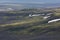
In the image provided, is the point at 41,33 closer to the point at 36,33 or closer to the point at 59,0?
the point at 36,33

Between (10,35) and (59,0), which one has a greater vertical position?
(10,35)

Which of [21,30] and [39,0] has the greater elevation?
[21,30]

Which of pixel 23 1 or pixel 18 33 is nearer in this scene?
pixel 18 33

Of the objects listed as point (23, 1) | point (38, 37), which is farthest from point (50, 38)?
point (23, 1)

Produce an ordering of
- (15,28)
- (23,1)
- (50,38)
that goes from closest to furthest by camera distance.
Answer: (50,38)
(15,28)
(23,1)

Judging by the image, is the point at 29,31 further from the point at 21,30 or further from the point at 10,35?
the point at 10,35

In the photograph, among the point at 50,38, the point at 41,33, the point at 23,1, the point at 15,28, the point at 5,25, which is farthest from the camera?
the point at 23,1

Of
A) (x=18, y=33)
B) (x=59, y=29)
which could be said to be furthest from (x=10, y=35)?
(x=59, y=29)

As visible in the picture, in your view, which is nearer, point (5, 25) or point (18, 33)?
point (18, 33)

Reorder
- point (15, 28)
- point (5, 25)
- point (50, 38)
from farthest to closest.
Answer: point (5, 25) < point (15, 28) < point (50, 38)
